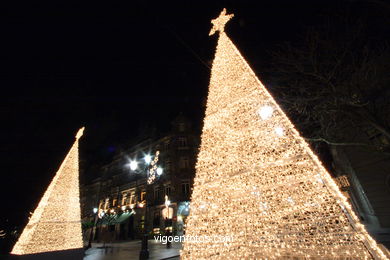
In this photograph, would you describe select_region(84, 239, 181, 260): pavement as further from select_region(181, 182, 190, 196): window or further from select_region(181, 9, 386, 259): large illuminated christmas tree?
select_region(181, 9, 386, 259): large illuminated christmas tree

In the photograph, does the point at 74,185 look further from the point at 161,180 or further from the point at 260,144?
the point at 161,180

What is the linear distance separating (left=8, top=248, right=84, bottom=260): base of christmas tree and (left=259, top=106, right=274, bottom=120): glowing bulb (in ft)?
34.1

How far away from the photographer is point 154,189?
1081 inches

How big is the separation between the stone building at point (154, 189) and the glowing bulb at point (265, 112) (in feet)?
57.3

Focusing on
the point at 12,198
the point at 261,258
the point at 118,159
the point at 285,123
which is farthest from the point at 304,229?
the point at 118,159

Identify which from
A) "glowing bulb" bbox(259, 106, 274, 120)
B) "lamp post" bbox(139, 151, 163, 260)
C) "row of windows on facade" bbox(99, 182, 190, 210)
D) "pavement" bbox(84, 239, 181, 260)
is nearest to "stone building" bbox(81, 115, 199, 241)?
"row of windows on facade" bbox(99, 182, 190, 210)

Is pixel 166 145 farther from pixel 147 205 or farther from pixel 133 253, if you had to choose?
pixel 147 205

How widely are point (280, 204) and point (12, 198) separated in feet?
86.4

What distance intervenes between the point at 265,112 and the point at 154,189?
25.4 meters

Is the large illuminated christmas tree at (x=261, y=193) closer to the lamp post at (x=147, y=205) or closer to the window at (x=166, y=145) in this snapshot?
the lamp post at (x=147, y=205)

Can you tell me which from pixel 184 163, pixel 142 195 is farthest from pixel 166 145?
pixel 142 195

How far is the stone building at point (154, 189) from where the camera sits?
2416 centimetres

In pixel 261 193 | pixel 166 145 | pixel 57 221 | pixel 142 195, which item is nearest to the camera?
pixel 261 193

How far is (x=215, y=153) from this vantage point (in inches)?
193
